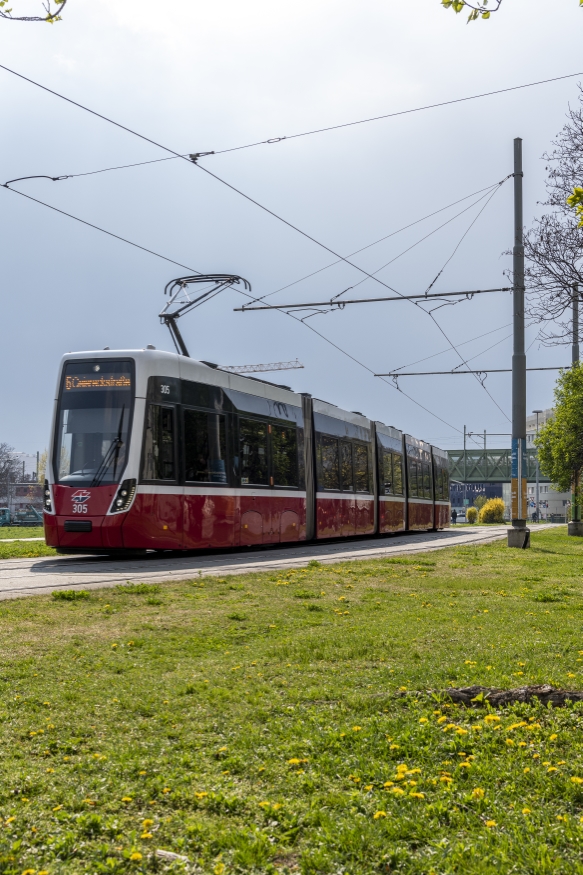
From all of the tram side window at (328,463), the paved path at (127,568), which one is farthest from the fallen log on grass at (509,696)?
the tram side window at (328,463)

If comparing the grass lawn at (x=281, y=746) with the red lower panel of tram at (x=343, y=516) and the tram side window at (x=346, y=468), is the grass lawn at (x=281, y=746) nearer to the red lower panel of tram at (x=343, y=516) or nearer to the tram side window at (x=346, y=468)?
the red lower panel of tram at (x=343, y=516)

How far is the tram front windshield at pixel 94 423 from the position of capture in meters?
14.9

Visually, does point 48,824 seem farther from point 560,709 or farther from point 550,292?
point 550,292

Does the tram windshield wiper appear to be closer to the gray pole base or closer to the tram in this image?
the tram

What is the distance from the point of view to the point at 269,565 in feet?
49.0

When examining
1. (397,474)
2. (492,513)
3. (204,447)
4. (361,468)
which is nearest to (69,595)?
(204,447)

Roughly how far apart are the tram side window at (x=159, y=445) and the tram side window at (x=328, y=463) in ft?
24.4

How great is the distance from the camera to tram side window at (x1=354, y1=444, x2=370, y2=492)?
84.5ft

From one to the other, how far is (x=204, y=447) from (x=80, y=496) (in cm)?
264

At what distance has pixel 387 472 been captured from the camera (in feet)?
96.2

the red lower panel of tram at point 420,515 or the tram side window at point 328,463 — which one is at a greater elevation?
the tram side window at point 328,463

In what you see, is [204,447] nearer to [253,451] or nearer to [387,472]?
[253,451]

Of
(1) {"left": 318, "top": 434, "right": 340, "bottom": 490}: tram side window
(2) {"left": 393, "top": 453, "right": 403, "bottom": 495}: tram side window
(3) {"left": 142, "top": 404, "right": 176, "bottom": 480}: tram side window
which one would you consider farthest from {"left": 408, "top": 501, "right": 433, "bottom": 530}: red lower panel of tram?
(3) {"left": 142, "top": 404, "right": 176, "bottom": 480}: tram side window

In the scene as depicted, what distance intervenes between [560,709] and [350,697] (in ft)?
3.98
